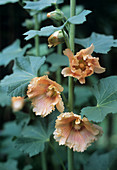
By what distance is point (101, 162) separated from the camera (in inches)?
46.6

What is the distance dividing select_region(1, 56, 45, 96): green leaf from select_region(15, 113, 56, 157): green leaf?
17 cm

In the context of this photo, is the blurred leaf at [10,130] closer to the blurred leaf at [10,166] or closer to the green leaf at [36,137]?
the blurred leaf at [10,166]

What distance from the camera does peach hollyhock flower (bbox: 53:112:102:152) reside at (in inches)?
29.6

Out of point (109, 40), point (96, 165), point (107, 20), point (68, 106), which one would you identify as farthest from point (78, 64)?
point (107, 20)

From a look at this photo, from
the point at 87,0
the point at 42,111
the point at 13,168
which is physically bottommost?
the point at 13,168

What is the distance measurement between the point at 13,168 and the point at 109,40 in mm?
800

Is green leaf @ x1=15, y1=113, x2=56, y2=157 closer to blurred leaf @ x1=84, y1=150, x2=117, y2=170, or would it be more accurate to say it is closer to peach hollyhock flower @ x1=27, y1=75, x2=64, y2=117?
peach hollyhock flower @ x1=27, y1=75, x2=64, y2=117

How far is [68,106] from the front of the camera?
2.77ft

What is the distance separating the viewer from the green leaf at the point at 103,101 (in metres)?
0.69

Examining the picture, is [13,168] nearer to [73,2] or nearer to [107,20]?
[73,2]

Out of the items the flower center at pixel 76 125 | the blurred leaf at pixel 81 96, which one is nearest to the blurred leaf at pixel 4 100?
the blurred leaf at pixel 81 96

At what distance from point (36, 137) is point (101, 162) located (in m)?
0.40

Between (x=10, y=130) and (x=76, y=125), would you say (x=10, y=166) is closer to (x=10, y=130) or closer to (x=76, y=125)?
(x=10, y=130)

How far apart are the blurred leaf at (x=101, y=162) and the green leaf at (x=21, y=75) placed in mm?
562
